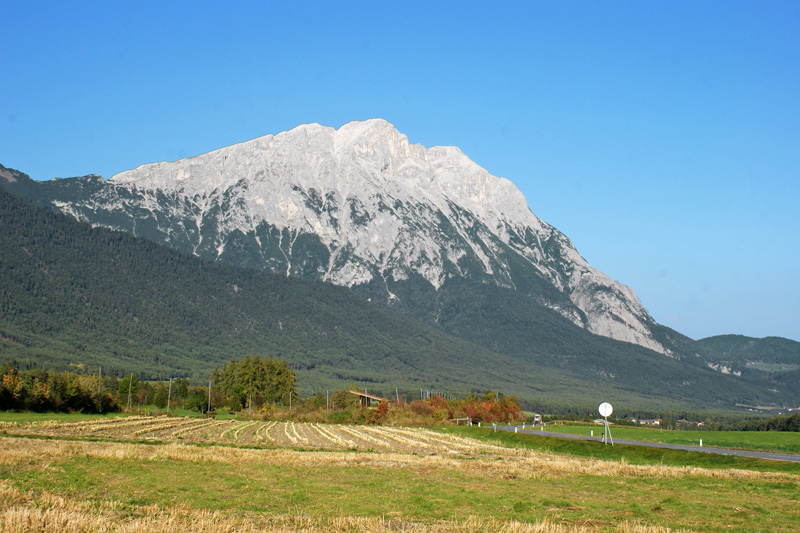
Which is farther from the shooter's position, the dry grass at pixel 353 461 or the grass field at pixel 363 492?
the dry grass at pixel 353 461

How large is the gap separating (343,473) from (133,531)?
62.0 feet

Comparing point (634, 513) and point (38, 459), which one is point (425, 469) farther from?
point (38, 459)

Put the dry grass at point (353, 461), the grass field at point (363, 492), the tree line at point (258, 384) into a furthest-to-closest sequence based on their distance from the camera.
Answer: the tree line at point (258, 384), the dry grass at point (353, 461), the grass field at point (363, 492)

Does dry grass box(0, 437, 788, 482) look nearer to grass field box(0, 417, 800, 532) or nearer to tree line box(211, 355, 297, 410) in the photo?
grass field box(0, 417, 800, 532)

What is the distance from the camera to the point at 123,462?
3650cm

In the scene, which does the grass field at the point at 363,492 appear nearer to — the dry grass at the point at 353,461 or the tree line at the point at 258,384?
the dry grass at the point at 353,461

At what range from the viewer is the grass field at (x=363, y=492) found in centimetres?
2088

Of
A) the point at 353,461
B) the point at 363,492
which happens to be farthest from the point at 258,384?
the point at 363,492

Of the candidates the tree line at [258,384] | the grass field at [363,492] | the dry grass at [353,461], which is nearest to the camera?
the grass field at [363,492]

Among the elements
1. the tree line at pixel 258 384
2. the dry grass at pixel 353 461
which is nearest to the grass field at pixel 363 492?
the dry grass at pixel 353 461

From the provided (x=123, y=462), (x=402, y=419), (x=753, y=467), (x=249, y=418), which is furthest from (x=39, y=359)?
(x=753, y=467)

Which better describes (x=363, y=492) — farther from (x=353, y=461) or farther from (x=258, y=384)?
(x=258, y=384)

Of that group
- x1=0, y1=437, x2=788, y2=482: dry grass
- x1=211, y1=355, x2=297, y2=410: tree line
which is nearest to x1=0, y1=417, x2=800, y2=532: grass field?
x1=0, y1=437, x2=788, y2=482: dry grass

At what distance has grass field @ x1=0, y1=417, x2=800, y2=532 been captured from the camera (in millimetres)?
20875
